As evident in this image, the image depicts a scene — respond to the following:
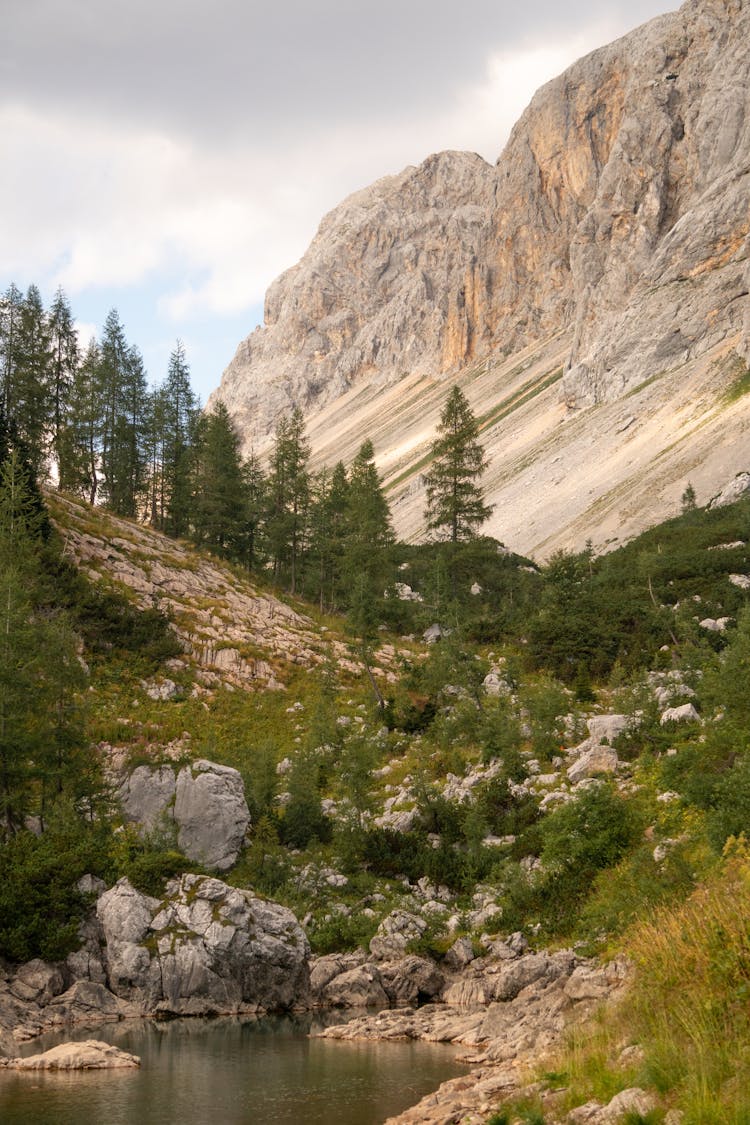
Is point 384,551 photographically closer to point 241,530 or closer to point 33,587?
point 241,530

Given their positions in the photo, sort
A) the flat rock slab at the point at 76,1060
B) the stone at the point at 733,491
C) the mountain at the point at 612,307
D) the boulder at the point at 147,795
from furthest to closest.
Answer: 1. the mountain at the point at 612,307
2. the stone at the point at 733,491
3. the boulder at the point at 147,795
4. the flat rock slab at the point at 76,1060

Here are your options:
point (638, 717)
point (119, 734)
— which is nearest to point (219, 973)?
point (119, 734)

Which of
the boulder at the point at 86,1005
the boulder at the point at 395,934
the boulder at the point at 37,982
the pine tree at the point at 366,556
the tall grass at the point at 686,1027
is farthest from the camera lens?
the pine tree at the point at 366,556

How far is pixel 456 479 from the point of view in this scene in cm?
5275

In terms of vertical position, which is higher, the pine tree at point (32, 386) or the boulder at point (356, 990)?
the pine tree at point (32, 386)

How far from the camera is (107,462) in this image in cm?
6431

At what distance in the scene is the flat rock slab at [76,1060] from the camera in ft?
63.5

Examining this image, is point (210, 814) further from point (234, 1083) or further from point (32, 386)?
point (32, 386)

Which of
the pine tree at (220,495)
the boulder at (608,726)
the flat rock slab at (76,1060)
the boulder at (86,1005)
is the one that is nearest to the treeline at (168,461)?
the pine tree at (220,495)

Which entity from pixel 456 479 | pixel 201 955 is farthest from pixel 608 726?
pixel 456 479

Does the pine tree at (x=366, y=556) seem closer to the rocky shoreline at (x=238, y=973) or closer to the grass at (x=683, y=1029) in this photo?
the rocky shoreline at (x=238, y=973)

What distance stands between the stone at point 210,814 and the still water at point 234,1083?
323 inches

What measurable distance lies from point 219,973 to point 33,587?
18.4 meters

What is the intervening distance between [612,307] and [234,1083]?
12554cm
